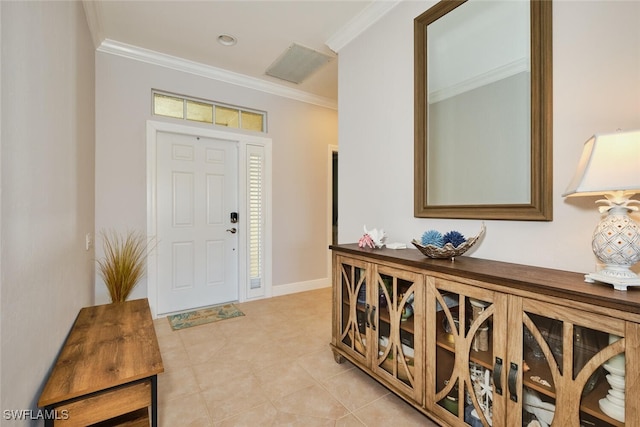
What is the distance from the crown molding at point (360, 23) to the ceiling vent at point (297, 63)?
274 millimetres

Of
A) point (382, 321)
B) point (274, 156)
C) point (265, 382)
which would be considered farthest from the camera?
point (274, 156)

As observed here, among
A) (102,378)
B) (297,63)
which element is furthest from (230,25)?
(102,378)

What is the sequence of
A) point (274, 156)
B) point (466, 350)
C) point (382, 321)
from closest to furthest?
1. point (466, 350)
2. point (382, 321)
3. point (274, 156)

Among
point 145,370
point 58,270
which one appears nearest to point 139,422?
point 145,370

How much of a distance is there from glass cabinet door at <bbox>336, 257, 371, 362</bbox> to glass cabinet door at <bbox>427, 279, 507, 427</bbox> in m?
0.51

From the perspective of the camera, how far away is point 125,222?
9.59ft

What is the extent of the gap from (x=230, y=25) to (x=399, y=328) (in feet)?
9.15

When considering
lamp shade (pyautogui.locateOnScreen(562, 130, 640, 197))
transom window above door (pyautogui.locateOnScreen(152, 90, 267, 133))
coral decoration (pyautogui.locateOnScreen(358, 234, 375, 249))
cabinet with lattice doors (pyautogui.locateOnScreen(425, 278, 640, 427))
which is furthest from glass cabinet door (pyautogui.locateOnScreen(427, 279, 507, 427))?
transom window above door (pyautogui.locateOnScreen(152, 90, 267, 133))

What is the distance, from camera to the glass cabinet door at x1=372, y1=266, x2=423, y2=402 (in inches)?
61.1

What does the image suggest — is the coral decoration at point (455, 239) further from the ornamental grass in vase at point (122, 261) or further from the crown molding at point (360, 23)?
the ornamental grass in vase at point (122, 261)

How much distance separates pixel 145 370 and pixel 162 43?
294 centimetres

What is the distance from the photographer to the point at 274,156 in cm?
379

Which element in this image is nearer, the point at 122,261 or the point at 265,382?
the point at 265,382

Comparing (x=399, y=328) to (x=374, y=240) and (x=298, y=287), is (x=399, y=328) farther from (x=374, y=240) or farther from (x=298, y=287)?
(x=298, y=287)
